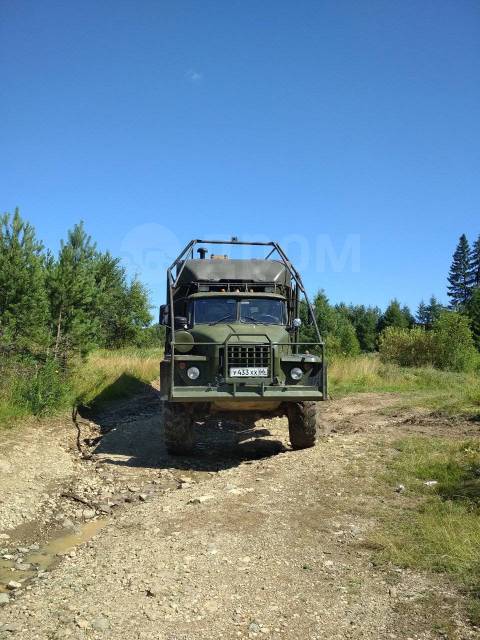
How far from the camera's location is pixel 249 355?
24.5ft

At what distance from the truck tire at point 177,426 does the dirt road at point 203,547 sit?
283 millimetres

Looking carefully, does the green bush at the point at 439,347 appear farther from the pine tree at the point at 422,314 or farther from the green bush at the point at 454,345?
the pine tree at the point at 422,314

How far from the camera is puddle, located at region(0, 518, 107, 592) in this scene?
14.2 ft

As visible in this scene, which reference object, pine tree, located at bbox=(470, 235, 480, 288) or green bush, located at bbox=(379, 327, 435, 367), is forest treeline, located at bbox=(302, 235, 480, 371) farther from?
pine tree, located at bbox=(470, 235, 480, 288)

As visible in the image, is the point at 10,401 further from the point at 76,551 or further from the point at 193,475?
the point at 76,551

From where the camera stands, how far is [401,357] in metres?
23.2

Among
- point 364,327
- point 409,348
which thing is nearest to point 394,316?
point 364,327

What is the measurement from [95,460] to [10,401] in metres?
2.34

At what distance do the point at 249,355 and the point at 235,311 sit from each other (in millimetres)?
1243

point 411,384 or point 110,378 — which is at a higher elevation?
point 110,378

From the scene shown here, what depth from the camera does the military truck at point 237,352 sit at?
24.1 feet

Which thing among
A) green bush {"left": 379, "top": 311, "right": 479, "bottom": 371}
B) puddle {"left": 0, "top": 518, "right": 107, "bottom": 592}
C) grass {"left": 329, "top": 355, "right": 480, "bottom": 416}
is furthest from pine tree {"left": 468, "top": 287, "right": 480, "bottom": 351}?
puddle {"left": 0, "top": 518, "right": 107, "bottom": 592}

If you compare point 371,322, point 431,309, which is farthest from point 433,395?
point 431,309

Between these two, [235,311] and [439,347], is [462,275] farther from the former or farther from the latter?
[235,311]
